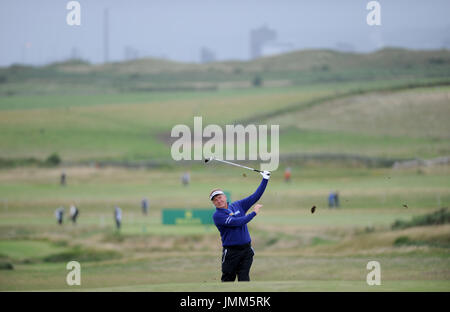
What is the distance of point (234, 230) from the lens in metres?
15.8

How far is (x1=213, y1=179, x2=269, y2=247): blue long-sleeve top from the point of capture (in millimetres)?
15453

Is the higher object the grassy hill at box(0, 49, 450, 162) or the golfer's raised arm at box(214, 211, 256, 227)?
the grassy hill at box(0, 49, 450, 162)

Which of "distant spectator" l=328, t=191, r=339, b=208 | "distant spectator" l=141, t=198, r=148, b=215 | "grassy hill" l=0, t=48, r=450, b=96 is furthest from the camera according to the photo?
"grassy hill" l=0, t=48, r=450, b=96

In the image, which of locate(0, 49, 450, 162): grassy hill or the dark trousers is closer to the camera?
the dark trousers

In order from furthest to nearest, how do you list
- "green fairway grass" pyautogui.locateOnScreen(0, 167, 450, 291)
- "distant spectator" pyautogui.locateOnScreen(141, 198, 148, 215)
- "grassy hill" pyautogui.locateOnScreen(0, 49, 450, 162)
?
"grassy hill" pyautogui.locateOnScreen(0, 49, 450, 162), "distant spectator" pyautogui.locateOnScreen(141, 198, 148, 215), "green fairway grass" pyautogui.locateOnScreen(0, 167, 450, 291)

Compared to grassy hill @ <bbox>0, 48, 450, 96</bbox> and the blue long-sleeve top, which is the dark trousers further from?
grassy hill @ <bbox>0, 48, 450, 96</bbox>

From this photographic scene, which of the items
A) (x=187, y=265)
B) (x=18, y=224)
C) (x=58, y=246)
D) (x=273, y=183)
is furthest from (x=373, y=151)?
(x=187, y=265)

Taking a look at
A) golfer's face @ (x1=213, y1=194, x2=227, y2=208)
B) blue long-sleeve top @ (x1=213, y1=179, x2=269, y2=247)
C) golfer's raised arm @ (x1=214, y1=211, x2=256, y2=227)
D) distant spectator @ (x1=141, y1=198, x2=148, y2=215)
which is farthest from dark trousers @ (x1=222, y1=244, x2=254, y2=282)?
distant spectator @ (x1=141, y1=198, x2=148, y2=215)

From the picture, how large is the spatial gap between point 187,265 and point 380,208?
82.7ft

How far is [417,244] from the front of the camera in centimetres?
3344

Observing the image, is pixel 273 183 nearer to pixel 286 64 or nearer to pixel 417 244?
pixel 417 244

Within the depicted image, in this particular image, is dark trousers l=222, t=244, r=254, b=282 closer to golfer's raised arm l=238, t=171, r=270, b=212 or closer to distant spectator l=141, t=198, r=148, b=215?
golfer's raised arm l=238, t=171, r=270, b=212

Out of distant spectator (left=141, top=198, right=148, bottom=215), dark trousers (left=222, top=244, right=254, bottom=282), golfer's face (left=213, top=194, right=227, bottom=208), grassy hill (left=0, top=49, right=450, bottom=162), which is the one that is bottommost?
dark trousers (left=222, top=244, right=254, bottom=282)

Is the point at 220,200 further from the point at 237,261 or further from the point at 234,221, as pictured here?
the point at 237,261
